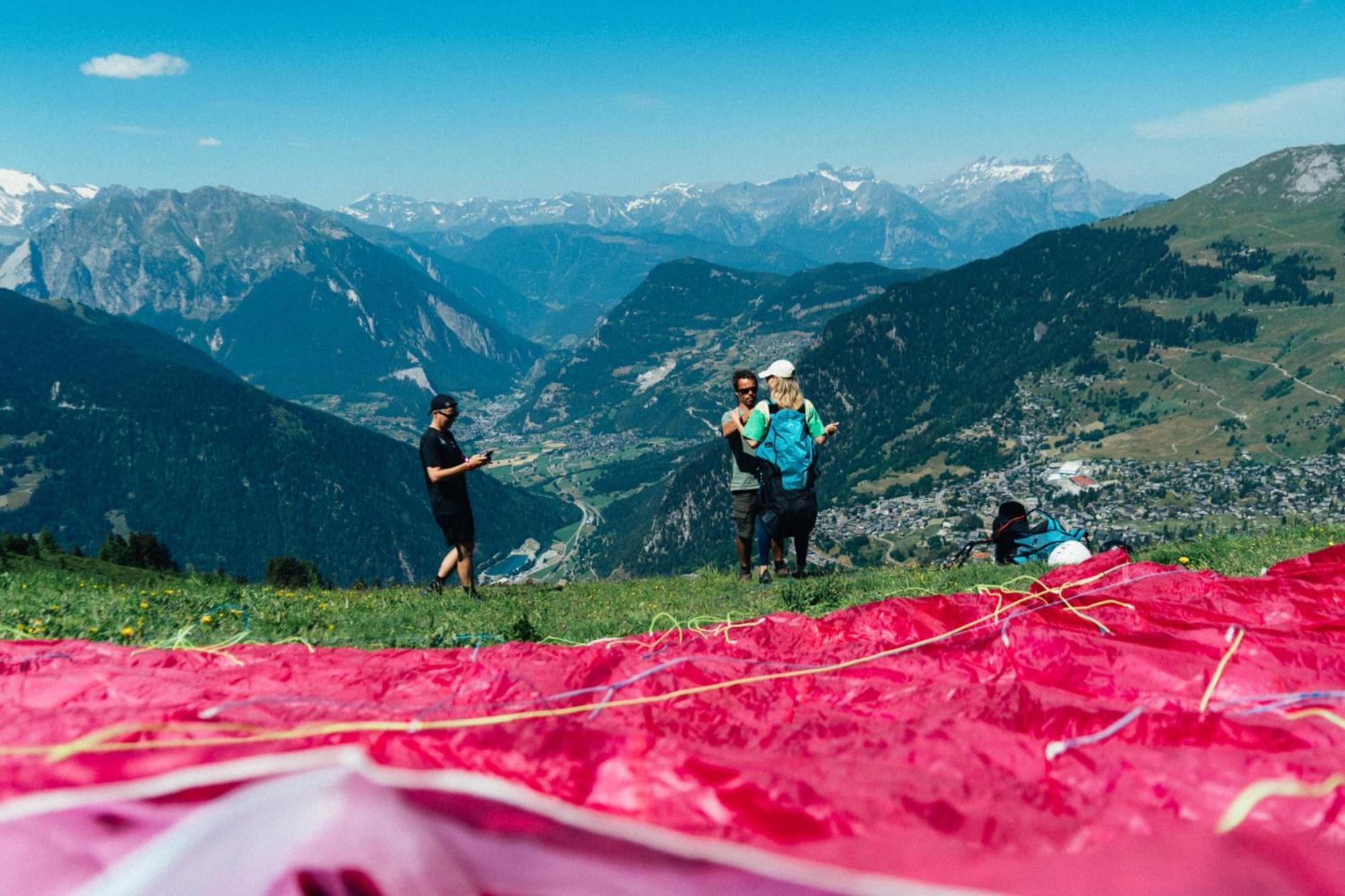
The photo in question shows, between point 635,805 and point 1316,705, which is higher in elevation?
point 635,805

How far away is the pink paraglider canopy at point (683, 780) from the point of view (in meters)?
3.08

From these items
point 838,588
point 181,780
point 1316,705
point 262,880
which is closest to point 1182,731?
point 1316,705

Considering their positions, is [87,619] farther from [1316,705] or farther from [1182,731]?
[1316,705]

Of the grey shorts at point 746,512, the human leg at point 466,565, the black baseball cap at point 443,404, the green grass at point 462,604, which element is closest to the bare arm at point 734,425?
the grey shorts at point 746,512

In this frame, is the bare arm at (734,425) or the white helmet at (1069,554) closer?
the white helmet at (1069,554)

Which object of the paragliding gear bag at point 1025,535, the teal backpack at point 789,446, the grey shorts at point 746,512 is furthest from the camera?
the paragliding gear bag at point 1025,535

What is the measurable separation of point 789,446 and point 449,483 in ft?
19.0

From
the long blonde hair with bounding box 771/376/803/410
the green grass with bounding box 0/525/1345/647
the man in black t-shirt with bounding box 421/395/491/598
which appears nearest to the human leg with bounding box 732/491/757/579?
the green grass with bounding box 0/525/1345/647

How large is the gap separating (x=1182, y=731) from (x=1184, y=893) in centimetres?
183

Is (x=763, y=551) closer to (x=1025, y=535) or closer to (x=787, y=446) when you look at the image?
(x=787, y=446)

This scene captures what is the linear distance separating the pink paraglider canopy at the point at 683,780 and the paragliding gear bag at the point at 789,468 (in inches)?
278

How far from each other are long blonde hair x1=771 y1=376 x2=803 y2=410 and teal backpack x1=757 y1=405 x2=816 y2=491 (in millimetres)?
87

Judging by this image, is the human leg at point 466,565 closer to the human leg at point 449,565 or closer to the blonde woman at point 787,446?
the human leg at point 449,565

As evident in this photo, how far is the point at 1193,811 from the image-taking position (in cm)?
350
